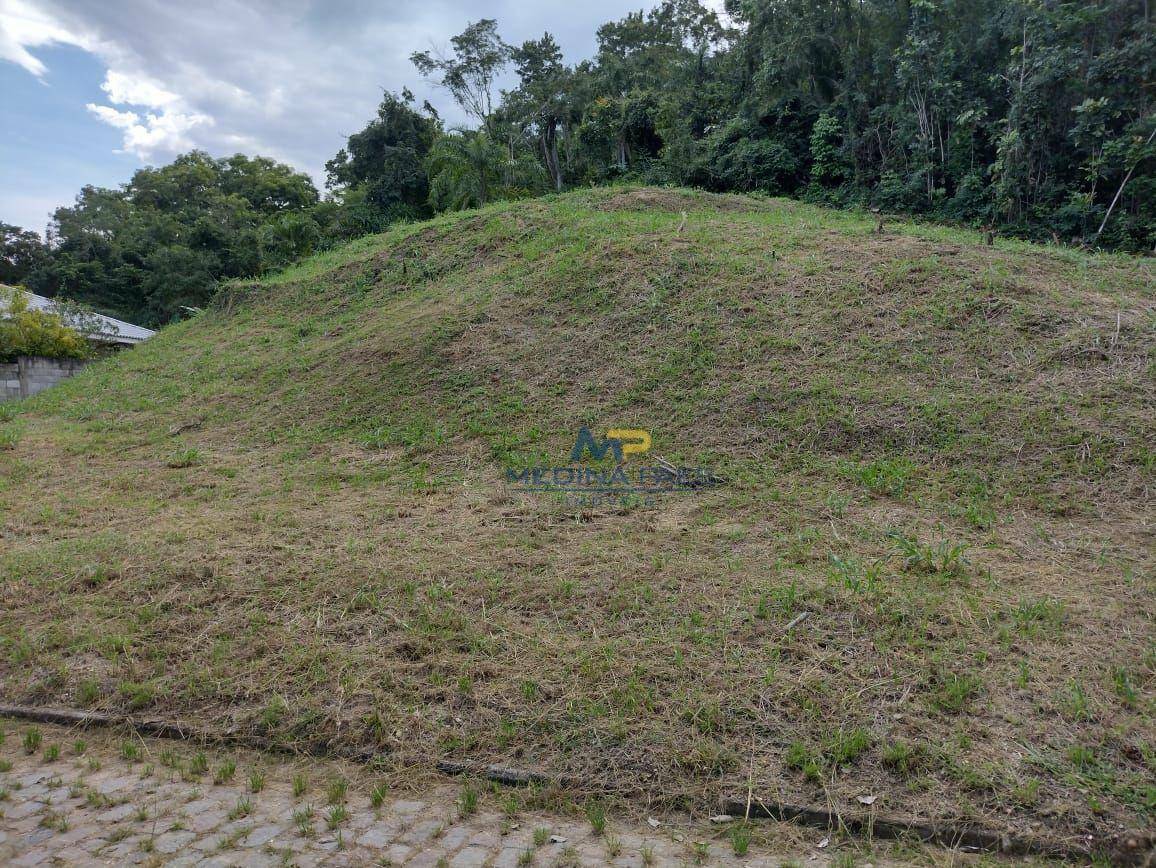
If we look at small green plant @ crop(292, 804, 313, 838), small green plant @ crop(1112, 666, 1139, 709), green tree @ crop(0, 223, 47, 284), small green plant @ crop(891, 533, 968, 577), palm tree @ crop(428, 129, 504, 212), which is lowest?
small green plant @ crop(292, 804, 313, 838)

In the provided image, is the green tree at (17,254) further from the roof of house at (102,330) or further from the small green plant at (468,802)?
the small green plant at (468,802)

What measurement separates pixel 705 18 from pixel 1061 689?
21485 mm

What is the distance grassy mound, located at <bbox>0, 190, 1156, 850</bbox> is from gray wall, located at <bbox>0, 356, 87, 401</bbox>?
3767mm

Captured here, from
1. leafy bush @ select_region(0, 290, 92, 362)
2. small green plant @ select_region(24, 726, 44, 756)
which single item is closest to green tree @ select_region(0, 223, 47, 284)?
leafy bush @ select_region(0, 290, 92, 362)

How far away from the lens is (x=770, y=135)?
48.6 ft

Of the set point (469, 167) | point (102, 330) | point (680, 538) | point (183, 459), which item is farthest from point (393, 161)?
point (680, 538)

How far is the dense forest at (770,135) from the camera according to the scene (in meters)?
10.4

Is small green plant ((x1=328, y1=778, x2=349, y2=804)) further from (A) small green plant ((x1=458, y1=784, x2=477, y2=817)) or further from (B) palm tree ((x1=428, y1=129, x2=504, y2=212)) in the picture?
(B) palm tree ((x1=428, y1=129, x2=504, y2=212))

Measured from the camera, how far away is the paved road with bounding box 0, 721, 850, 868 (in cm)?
221

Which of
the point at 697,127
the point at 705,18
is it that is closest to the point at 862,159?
the point at 697,127

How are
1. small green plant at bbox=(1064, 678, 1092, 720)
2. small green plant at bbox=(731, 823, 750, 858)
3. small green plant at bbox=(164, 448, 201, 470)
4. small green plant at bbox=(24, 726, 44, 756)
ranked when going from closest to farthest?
small green plant at bbox=(731, 823, 750, 858), small green plant at bbox=(1064, 678, 1092, 720), small green plant at bbox=(24, 726, 44, 756), small green plant at bbox=(164, 448, 201, 470)

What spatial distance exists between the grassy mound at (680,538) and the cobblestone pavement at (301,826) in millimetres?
185

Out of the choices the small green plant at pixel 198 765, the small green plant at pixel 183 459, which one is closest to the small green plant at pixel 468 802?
the small green plant at pixel 198 765

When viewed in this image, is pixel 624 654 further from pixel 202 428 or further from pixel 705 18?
pixel 705 18
